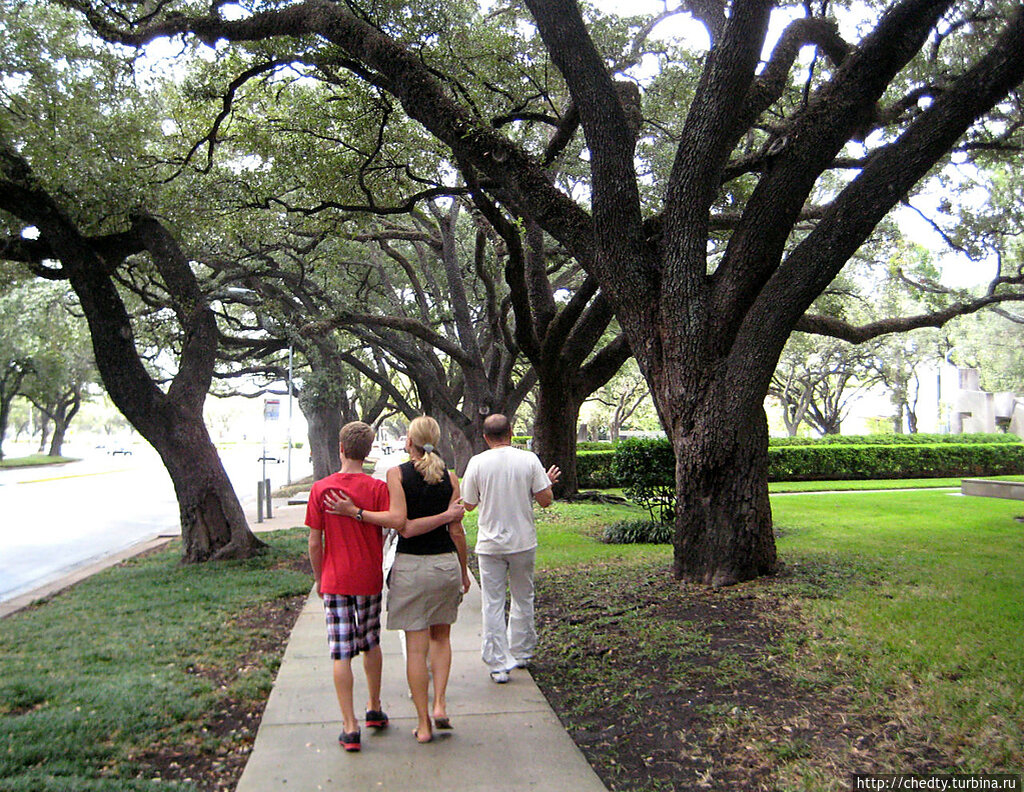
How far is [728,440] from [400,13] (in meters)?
6.56

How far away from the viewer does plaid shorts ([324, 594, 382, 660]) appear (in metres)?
4.37

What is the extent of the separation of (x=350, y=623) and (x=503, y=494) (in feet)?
4.22

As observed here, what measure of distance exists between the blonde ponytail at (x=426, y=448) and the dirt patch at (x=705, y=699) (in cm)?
168

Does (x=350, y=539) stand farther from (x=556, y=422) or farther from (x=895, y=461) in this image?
(x=895, y=461)

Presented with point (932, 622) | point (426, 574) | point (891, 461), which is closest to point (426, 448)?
point (426, 574)

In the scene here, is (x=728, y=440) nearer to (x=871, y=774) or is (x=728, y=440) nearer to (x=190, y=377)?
(x=871, y=774)

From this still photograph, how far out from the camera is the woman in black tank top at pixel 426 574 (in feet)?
14.4

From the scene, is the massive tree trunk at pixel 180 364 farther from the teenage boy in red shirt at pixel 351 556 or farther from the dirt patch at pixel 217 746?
the teenage boy in red shirt at pixel 351 556

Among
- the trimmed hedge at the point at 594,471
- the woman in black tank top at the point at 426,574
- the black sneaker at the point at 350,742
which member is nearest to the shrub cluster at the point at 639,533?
the woman in black tank top at the point at 426,574

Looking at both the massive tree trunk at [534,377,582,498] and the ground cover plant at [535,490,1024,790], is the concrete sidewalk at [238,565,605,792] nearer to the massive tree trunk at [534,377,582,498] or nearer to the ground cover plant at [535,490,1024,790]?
the ground cover plant at [535,490,1024,790]

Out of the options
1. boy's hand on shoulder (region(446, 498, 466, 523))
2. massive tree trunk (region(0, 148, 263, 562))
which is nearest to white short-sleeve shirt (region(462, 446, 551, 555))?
boy's hand on shoulder (region(446, 498, 466, 523))

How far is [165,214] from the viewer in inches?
440

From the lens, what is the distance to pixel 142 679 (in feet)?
18.0

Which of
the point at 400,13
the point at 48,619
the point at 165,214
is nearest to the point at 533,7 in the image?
the point at 400,13
